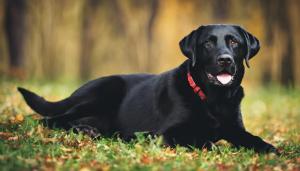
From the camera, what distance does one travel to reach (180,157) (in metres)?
5.51

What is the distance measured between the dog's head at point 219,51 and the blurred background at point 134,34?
1187 centimetres

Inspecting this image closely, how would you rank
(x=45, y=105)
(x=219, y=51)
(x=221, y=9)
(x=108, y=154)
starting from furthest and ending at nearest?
(x=221, y=9) → (x=45, y=105) → (x=219, y=51) → (x=108, y=154)

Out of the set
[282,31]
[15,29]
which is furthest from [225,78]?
[282,31]

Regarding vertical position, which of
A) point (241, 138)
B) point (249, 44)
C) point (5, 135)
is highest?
point (249, 44)

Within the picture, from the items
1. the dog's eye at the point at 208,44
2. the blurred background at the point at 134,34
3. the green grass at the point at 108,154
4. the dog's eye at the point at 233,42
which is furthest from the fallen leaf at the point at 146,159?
the blurred background at the point at 134,34

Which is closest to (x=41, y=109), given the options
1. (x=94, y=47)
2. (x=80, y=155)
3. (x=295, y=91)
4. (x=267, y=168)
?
(x=80, y=155)

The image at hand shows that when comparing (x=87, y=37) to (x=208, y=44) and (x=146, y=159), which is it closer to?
(x=208, y=44)

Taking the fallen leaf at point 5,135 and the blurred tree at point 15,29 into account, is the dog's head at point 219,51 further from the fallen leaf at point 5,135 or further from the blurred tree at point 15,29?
the blurred tree at point 15,29

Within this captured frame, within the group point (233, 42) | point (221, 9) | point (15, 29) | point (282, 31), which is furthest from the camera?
point (221, 9)

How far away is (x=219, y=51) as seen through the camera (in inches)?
242

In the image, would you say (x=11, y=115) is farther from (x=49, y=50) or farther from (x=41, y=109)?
(x=49, y=50)

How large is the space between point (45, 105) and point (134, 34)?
15.0 meters

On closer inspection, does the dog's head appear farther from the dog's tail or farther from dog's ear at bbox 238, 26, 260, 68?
the dog's tail

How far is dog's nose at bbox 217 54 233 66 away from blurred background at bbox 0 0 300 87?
12.3 meters
